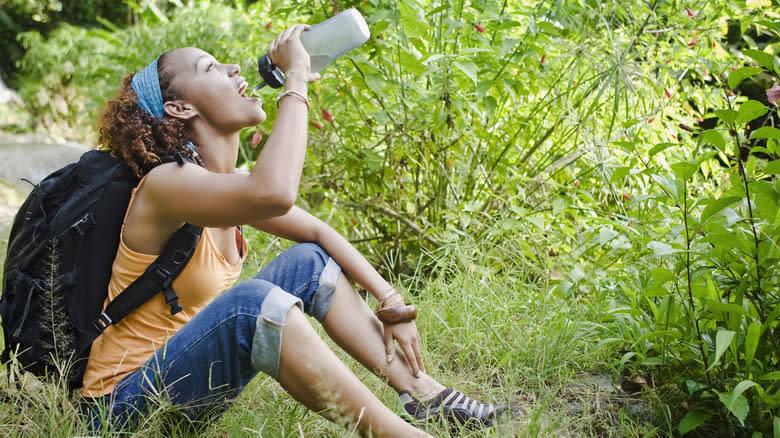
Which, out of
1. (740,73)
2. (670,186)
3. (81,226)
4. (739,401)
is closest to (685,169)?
(670,186)

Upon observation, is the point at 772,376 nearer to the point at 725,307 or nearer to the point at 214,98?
the point at 725,307

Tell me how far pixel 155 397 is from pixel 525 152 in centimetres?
186

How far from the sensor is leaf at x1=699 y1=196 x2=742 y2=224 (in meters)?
1.37

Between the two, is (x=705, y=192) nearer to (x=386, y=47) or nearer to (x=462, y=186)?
(x=462, y=186)

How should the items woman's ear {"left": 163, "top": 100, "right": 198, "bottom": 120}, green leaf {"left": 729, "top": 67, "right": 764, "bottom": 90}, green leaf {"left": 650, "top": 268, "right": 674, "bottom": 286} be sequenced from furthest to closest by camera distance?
woman's ear {"left": 163, "top": 100, "right": 198, "bottom": 120}, green leaf {"left": 650, "top": 268, "right": 674, "bottom": 286}, green leaf {"left": 729, "top": 67, "right": 764, "bottom": 90}

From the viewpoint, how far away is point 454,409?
1657mm

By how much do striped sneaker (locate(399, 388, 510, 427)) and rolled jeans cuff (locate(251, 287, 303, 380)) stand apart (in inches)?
17.0

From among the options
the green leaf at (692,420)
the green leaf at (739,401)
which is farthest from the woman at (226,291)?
the green leaf at (739,401)

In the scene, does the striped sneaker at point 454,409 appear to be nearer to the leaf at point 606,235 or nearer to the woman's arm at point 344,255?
the woman's arm at point 344,255

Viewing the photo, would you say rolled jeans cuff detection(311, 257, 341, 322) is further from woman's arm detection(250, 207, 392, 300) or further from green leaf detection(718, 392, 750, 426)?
green leaf detection(718, 392, 750, 426)

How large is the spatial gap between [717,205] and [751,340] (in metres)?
0.30

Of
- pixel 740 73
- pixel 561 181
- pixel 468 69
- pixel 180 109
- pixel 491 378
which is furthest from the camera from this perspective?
pixel 561 181

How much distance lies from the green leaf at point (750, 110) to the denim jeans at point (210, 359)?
39.3 inches

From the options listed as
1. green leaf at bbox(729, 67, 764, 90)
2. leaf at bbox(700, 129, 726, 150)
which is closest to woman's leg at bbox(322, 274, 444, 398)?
leaf at bbox(700, 129, 726, 150)
